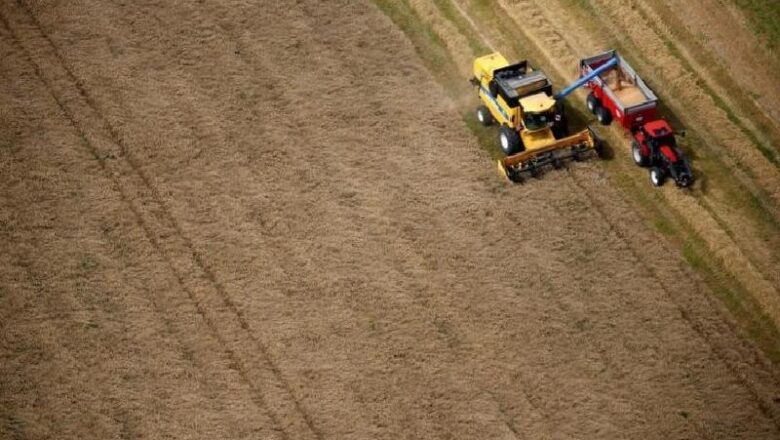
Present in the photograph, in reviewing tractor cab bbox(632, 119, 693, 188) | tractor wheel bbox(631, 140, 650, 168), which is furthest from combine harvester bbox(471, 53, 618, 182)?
tractor cab bbox(632, 119, 693, 188)

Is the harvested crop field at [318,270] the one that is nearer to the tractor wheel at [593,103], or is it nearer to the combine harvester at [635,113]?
the combine harvester at [635,113]

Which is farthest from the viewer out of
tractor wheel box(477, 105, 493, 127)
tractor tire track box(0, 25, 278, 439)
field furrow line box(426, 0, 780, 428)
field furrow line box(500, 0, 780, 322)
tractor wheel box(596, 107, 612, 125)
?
tractor wheel box(477, 105, 493, 127)

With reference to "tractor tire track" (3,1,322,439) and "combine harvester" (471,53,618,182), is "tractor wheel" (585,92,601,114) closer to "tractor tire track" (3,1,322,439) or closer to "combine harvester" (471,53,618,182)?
"combine harvester" (471,53,618,182)

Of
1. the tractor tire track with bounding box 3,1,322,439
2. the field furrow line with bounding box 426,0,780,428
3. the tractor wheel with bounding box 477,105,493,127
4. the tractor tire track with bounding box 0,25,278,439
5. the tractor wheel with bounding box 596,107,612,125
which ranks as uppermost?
the tractor wheel with bounding box 596,107,612,125

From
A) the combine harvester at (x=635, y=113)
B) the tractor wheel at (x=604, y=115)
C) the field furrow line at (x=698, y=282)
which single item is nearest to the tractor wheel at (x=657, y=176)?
the combine harvester at (x=635, y=113)

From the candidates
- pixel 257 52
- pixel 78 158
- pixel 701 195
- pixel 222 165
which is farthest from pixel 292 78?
pixel 701 195

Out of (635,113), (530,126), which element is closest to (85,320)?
(530,126)

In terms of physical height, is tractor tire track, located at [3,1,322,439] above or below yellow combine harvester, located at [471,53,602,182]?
below

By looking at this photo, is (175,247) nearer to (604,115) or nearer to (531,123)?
(531,123)
